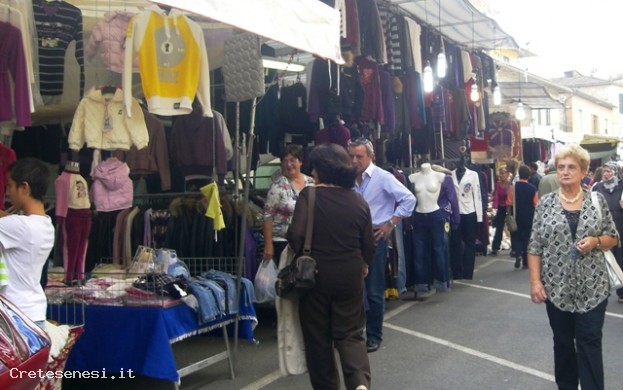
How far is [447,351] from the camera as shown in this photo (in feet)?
21.7

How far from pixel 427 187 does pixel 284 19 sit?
5.03 meters

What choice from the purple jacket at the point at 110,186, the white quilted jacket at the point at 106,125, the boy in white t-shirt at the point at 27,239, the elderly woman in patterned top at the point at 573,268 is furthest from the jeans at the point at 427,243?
the boy in white t-shirt at the point at 27,239

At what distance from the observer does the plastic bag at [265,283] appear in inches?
257

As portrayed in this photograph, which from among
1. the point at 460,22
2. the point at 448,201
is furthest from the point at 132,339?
the point at 460,22

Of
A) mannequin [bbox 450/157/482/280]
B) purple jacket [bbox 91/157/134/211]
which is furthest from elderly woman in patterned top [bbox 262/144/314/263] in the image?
mannequin [bbox 450/157/482/280]

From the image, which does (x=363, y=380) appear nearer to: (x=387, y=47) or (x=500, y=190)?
(x=387, y=47)

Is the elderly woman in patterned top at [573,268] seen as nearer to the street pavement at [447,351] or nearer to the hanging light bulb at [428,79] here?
the street pavement at [447,351]

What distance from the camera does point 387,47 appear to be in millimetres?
9602

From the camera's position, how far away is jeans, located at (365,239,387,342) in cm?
649

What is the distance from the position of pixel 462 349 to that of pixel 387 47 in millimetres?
4642

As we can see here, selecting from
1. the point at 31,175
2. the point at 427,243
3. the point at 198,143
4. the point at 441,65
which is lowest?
the point at 427,243

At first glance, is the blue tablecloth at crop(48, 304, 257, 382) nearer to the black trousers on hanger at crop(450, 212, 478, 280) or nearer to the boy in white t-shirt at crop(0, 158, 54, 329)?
the boy in white t-shirt at crop(0, 158, 54, 329)

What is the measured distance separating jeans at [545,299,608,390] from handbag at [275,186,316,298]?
5.28 feet

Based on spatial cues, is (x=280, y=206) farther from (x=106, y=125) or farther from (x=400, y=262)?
(x=400, y=262)
